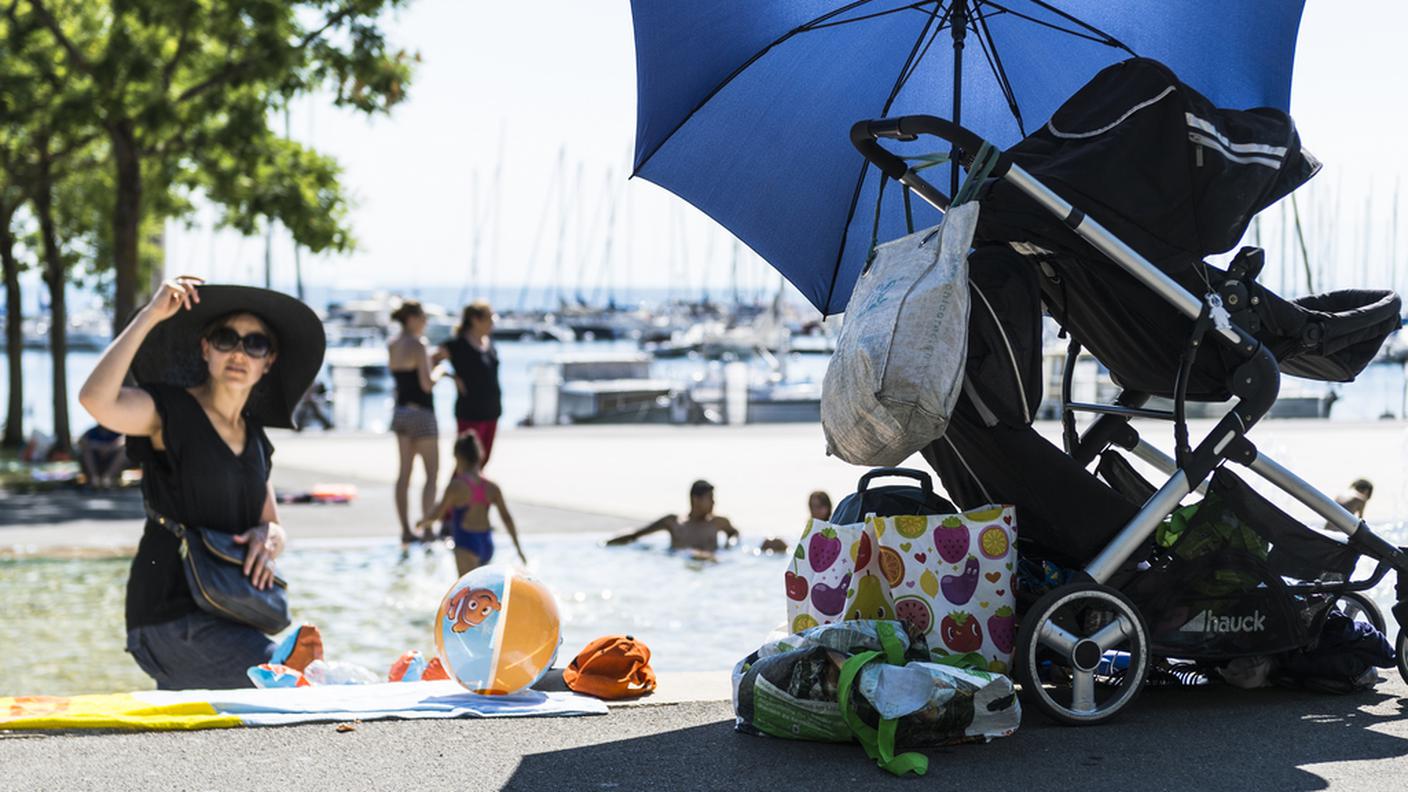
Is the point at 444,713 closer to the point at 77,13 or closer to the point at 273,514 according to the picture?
the point at 273,514

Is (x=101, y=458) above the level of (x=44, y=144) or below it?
below

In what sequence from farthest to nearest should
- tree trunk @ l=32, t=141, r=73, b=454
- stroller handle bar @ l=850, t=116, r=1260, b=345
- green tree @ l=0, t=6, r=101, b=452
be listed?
tree trunk @ l=32, t=141, r=73, b=454 < green tree @ l=0, t=6, r=101, b=452 < stroller handle bar @ l=850, t=116, r=1260, b=345

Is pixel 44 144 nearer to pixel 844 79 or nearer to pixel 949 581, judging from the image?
pixel 844 79

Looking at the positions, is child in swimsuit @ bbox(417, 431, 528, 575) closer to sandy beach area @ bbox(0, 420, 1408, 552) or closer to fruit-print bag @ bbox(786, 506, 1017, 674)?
sandy beach area @ bbox(0, 420, 1408, 552)

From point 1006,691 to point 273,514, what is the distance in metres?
3.02

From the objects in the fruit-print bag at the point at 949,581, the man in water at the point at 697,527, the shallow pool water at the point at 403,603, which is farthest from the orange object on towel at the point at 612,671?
the man in water at the point at 697,527

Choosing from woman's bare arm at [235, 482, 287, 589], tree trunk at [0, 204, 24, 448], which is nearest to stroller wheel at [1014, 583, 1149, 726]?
woman's bare arm at [235, 482, 287, 589]

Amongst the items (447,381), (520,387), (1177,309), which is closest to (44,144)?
(1177,309)

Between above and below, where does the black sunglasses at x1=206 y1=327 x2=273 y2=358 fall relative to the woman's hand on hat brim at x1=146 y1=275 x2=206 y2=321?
below

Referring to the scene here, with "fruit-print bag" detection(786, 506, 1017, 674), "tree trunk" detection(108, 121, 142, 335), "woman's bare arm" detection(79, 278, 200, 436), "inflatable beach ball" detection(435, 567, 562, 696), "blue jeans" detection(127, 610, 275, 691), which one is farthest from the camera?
"tree trunk" detection(108, 121, 142, 335)

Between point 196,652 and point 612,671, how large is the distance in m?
1.57

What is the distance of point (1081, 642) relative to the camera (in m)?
4.43

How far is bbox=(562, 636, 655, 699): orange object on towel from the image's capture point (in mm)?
5160

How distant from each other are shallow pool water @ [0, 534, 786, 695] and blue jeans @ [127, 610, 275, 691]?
2144 millimetres
